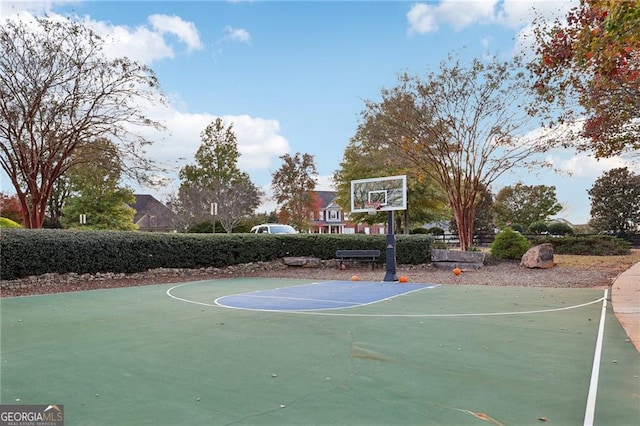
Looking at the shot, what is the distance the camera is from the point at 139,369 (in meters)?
4.67

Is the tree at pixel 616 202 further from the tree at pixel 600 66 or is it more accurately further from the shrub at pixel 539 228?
the tree at pixel 600 66

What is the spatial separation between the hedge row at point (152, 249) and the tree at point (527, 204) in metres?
29.2

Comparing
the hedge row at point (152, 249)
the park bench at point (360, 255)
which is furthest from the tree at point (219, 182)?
the park bench at point (360, 255)

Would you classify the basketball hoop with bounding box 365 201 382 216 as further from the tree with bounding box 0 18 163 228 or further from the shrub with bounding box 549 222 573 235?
the shrub with bounding box 549 222 573 235

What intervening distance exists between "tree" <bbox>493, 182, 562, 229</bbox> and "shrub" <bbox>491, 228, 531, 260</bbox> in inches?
1062

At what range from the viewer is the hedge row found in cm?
1218

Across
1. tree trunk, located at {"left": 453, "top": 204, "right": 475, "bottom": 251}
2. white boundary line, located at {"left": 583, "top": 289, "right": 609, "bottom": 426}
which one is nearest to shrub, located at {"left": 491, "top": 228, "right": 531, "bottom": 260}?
tree trunk, located at {"left": 453, "top": 204, "right": 475, "bottom": 251}

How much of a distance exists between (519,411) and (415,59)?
1721cm

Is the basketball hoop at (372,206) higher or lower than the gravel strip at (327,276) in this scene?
higher

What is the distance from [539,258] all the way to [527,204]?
30787 mm

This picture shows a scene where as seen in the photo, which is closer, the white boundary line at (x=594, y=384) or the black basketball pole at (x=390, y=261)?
the white boundary line at (x=594, y=384)

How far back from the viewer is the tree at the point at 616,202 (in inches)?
1217

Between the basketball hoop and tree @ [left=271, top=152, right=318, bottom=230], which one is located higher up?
tree @ [left=271, top=152, right=318, bottom=230]


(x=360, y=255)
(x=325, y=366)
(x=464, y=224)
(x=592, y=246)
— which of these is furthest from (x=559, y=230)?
(x=325, y=366)
